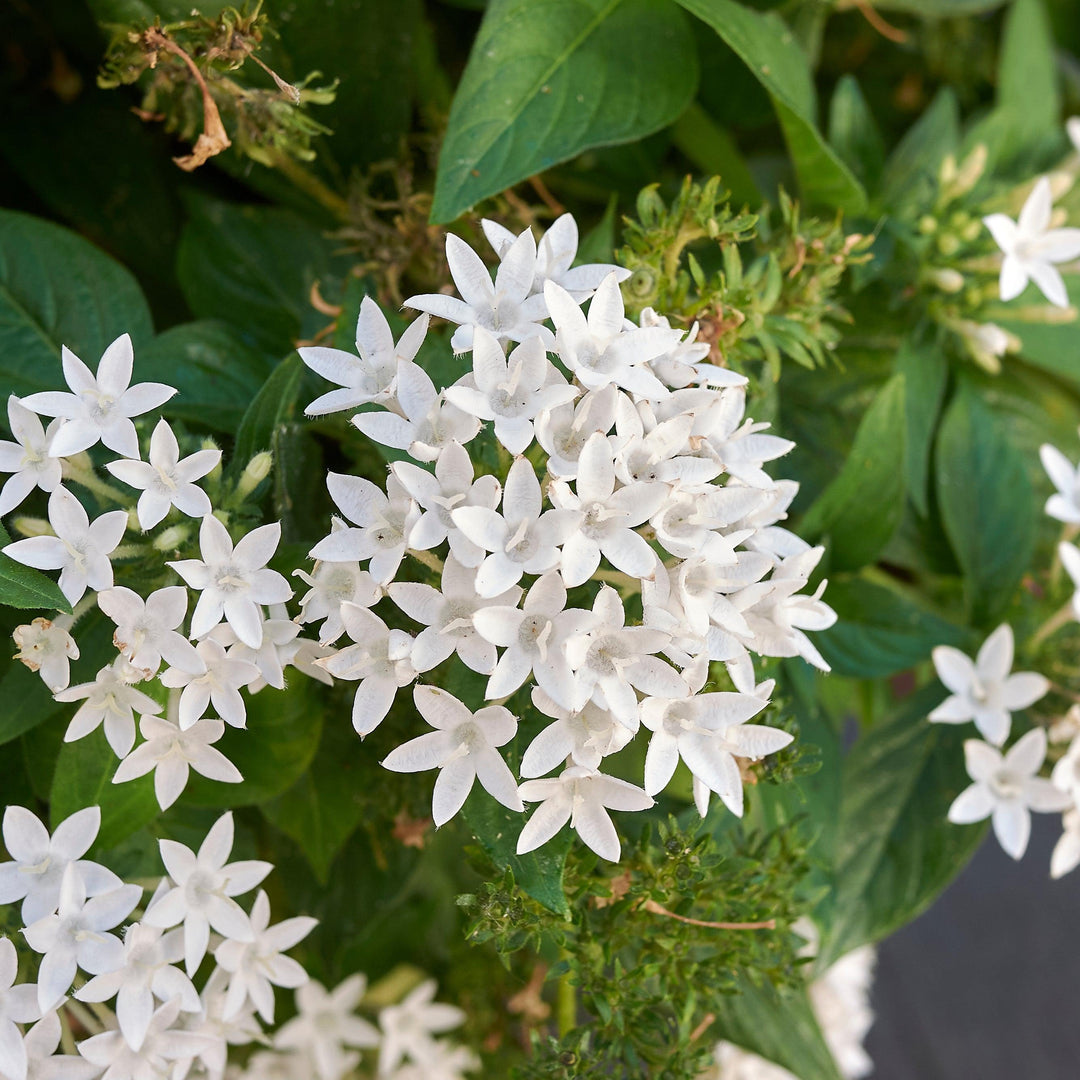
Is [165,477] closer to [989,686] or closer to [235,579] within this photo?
[235,579]

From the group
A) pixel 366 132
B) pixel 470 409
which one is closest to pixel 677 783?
pixel 470 409

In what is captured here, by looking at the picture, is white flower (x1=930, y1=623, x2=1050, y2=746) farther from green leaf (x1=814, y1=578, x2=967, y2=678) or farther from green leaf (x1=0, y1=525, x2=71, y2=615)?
green leaf (x1=0, y1=525, x2=71, y2=615)

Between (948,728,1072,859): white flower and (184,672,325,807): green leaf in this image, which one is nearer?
(184,672,325,807): green leaf

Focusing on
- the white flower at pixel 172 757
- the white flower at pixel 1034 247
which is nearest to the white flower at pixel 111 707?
the white flower at pixel 172 757

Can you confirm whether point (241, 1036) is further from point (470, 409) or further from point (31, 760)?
point (470, 409)

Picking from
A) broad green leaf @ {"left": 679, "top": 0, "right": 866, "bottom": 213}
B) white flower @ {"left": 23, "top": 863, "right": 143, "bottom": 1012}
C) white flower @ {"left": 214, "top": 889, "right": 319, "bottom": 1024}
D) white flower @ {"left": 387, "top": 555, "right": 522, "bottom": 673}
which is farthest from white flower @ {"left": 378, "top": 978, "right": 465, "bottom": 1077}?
broad green leaf @ {"left": 679, "top": 0, "right": 866, "bottom": 213}

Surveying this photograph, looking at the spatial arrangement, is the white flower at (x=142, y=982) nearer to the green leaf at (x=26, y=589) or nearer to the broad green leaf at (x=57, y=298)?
the green leaf at (x=26, y=589)

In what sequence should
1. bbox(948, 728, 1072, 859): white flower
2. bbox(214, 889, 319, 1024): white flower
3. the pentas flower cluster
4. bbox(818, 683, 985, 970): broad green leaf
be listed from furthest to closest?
bbox(818, 683, 985, 970): broad green leaf
bbox(948, 728, 1072, 859): white flower
bbox(214, 889, 319, 1024): white flower
the pentas flower cluster
